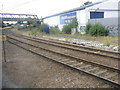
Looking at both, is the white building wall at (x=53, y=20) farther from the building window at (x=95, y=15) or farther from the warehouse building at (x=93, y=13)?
the building window at (x=95, y=15)

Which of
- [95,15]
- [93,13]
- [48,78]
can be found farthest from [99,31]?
[48,78]

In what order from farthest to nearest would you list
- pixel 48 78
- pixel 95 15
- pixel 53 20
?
pixel 53 20 < pixel 95 15 < pixel 48 78

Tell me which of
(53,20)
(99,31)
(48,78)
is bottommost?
(48,78)

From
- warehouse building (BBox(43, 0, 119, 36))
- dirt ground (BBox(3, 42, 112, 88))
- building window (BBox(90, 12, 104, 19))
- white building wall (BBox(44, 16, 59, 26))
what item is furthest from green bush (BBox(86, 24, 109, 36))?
white building wall (BBox(44, 16, 59, 26))

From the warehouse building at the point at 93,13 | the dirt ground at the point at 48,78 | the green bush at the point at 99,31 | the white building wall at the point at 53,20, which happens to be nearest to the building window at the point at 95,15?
the warehouse building at the point at 93,13

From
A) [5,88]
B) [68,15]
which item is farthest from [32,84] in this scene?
[68,15]

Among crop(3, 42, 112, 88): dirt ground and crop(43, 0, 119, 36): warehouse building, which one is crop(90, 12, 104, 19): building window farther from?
crop(3, 42, 112, 88): dirt ground

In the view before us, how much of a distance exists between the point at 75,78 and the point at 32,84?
69.8 inches

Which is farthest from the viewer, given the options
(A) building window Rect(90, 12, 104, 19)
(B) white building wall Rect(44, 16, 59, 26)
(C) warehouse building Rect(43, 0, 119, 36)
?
Answer: (B) white building wall Rect(44, 16, 59, 26)

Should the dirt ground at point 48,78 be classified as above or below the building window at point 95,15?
below

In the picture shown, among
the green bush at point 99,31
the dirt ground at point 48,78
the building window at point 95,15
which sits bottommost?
the dirt ground at point 48,78

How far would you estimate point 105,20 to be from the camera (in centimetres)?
2228

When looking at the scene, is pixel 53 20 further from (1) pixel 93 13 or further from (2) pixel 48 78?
(2) pixel 48 78

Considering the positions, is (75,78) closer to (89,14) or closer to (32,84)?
(32,84)
